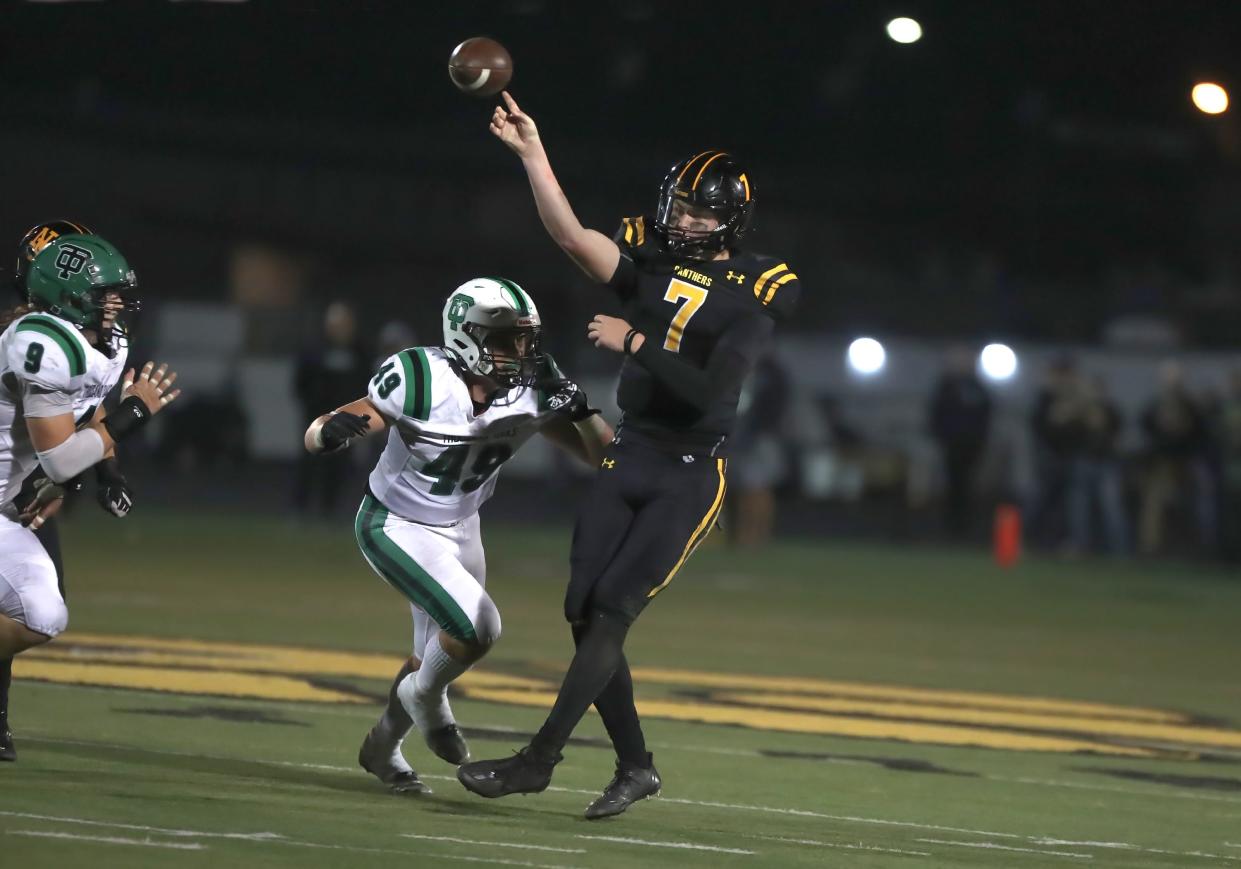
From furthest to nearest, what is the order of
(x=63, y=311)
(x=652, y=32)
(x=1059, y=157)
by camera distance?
(x=1059, y=157), (x=652, y=32), (x=63, y=311)

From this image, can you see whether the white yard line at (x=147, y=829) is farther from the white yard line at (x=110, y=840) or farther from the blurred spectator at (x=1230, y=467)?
the blurred spectator at (x=1230, y=467)

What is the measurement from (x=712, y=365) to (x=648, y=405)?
235 mm

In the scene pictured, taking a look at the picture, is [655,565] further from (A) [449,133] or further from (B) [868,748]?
(A) [449,133]

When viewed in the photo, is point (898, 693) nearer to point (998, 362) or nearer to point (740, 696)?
point (740, 696)

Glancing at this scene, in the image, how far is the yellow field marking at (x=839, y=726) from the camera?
810cm

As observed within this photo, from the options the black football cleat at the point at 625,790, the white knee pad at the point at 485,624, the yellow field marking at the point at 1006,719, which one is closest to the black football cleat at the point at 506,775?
the black football cleat at the point at 625,790

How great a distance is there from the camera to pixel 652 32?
2903cm

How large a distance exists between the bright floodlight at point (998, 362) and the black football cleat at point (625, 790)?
1782 centimetres

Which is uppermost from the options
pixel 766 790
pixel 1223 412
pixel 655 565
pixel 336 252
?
pixel 336 252

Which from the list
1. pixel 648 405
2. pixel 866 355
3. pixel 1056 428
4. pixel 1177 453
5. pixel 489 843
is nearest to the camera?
pixel 489 843

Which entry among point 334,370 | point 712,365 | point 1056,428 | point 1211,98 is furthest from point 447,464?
point 1056,428

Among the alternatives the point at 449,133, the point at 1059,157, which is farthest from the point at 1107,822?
the point at 449,133

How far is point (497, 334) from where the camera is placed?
605 centimetres

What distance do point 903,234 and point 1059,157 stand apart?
3.43m
